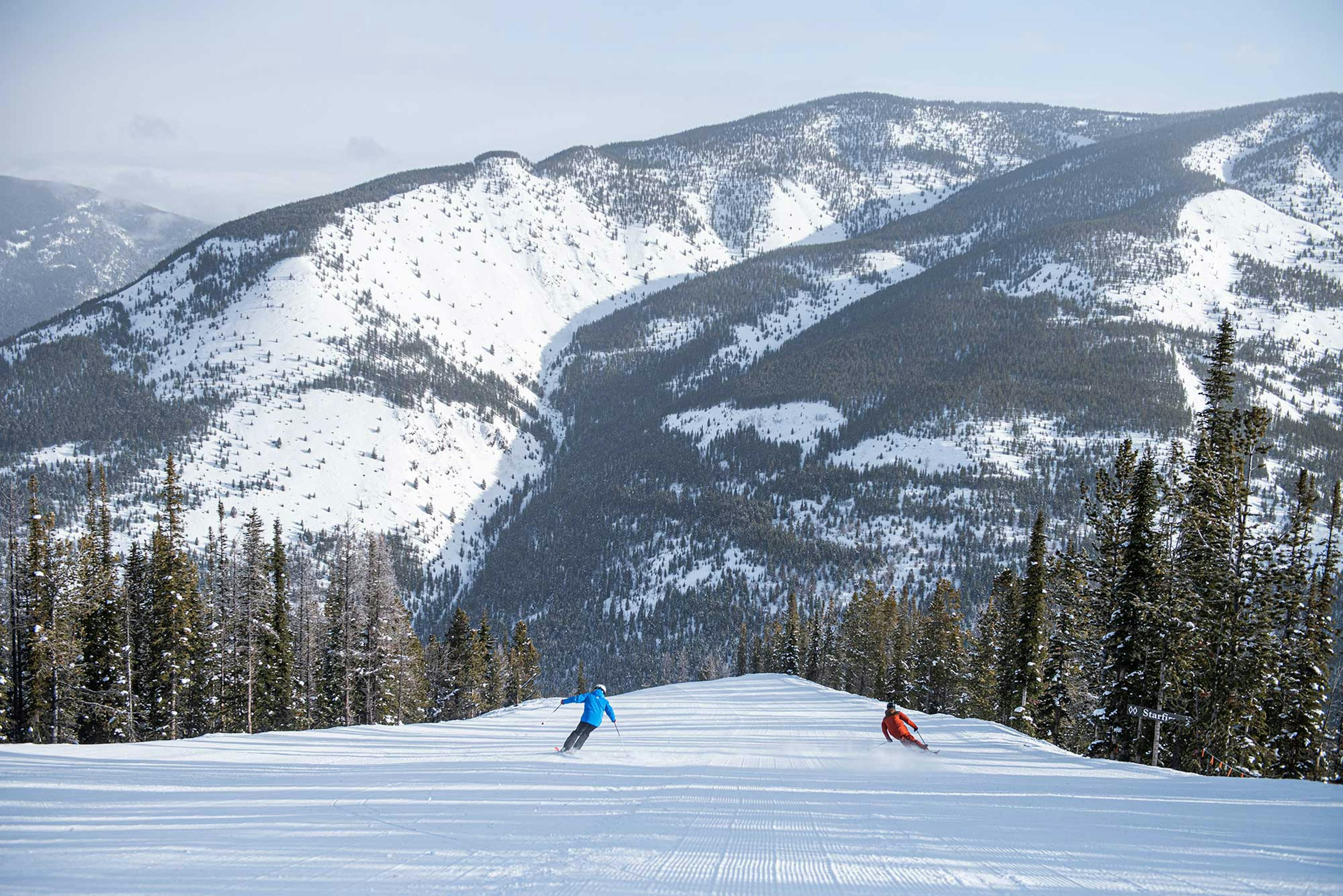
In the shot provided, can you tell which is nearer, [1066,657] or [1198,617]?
[1198,617]

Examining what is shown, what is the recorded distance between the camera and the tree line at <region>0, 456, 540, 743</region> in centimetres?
3078

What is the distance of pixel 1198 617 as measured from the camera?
24141 mm

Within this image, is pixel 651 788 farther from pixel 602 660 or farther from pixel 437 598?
pixel 437 598

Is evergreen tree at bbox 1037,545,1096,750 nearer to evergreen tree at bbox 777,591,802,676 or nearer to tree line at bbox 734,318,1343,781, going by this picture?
tree line at bbox 734,318,1343,781

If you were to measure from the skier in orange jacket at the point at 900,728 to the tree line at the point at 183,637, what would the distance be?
28.1 m

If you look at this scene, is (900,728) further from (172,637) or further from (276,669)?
(276,669)

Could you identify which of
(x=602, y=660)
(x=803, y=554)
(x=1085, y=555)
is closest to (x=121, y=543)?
(x=602, y=660)

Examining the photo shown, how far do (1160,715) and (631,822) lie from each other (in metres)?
21.9

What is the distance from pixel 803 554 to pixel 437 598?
92.5 meters

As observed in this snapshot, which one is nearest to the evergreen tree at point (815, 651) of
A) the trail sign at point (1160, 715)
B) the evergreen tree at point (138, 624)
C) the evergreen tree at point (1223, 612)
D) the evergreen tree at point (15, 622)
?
the trail sign at point (1160, 715)

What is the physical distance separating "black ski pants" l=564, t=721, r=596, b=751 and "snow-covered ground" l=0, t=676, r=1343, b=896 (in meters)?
0.35

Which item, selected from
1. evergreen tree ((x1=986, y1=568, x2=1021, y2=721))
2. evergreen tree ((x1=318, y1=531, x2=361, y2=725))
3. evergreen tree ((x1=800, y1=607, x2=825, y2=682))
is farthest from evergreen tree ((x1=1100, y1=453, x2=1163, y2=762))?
evergreen tree ((x1=800, y1=607, x2=825, y2=682))

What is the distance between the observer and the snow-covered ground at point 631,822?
754 cm

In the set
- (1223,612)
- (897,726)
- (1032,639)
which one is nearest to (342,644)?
(897,726)
